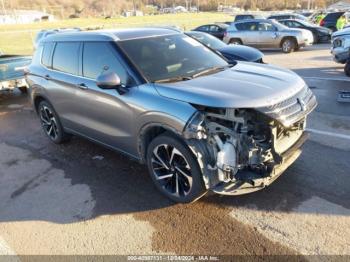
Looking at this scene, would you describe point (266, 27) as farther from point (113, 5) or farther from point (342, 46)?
point (113, 5)

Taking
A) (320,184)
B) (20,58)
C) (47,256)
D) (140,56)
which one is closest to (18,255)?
Answer: (47,256)

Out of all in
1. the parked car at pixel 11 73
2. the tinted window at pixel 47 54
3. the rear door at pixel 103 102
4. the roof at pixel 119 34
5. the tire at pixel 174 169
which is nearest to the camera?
the tire at pixel 174 169

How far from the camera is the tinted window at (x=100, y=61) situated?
420 centimetres

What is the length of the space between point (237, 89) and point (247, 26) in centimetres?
1508

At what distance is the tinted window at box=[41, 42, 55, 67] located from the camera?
5.64 metres

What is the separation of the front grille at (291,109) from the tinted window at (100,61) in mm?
1744

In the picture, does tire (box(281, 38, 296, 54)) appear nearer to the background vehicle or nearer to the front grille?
the background vehicle

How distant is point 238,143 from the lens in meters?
3.42

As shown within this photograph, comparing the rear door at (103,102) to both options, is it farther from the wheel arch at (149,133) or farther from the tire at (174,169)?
the tire at (174,169)

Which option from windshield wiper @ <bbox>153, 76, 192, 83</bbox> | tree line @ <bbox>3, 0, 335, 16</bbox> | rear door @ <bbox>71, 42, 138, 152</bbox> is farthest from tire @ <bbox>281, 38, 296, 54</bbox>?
tree line @ <bbox>3, 0, 335, 16</bbox>

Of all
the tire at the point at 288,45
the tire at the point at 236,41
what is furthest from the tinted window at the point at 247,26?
the tire at the point at 288,45

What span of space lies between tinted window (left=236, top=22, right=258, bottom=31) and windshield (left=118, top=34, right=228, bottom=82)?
43.8 feet

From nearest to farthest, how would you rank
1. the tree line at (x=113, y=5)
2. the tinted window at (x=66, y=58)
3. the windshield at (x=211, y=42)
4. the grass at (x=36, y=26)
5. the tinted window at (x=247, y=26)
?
the tinted window at (x=66, y=58), the windshield at (x=211, y=42), the tinted window at (x=247, y=26), the grass at (x=36, y=26), the tree line at (x=113, y=5)

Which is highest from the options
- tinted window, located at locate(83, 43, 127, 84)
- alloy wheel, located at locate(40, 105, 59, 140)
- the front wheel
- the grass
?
tinted window, located at locate(83, 43, 127, 84)
